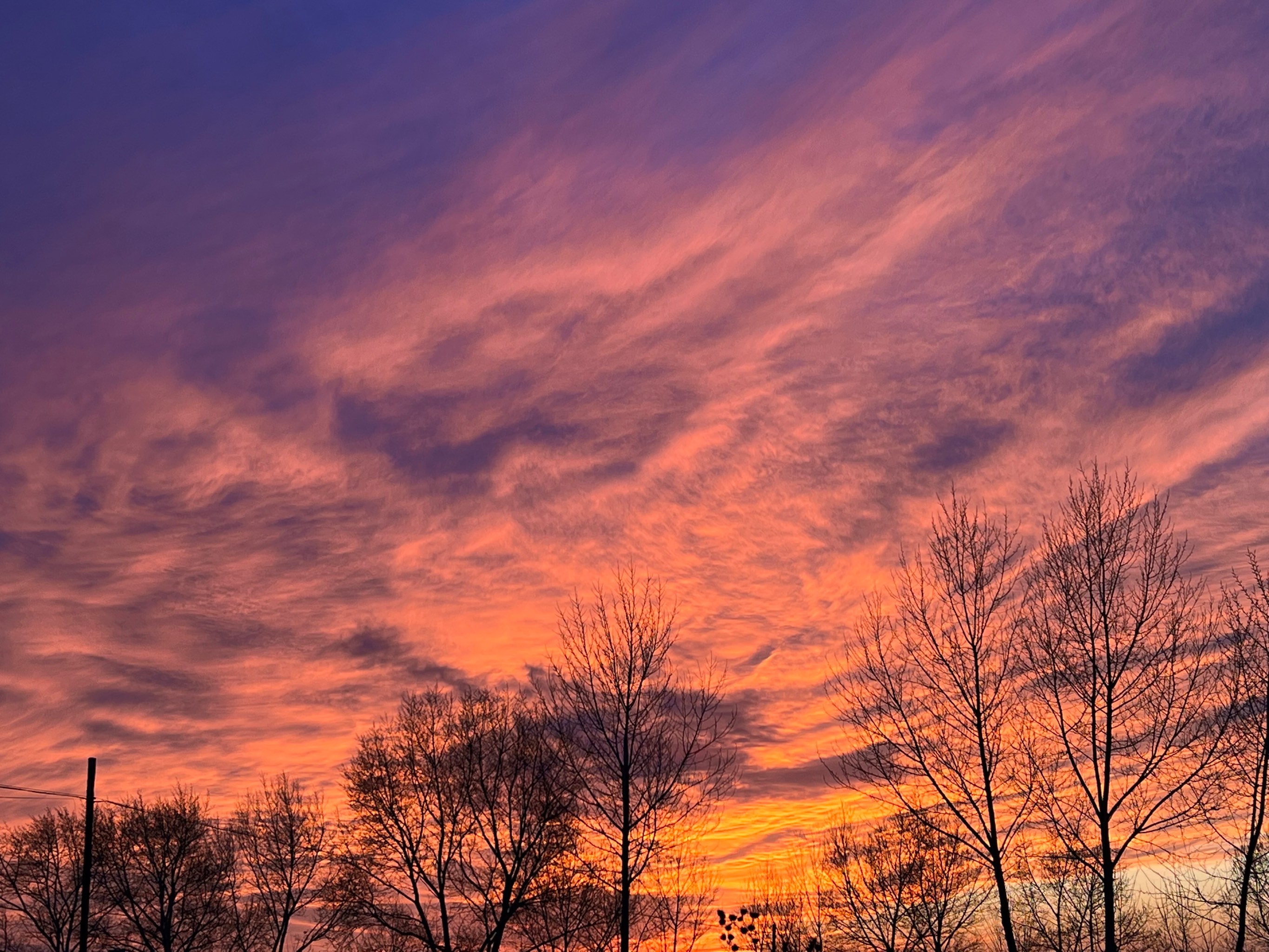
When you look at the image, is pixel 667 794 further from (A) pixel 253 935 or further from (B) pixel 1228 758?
(A) pixel 253 935

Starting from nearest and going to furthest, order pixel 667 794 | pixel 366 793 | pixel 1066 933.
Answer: pixel 667 794 → pixel 1066 933 → pixel 366 793

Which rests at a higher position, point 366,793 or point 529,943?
point 366,793

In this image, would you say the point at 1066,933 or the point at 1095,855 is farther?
the point at 1066,933

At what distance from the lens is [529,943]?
36.8 m

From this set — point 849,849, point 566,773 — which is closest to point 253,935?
point 849,849

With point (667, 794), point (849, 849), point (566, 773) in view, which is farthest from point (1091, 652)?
point (849, 849)

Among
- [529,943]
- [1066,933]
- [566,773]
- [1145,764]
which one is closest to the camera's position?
[1145,764]

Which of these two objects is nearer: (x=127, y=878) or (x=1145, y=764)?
(x=1145, y=764)

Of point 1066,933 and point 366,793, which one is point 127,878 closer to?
point 366,793

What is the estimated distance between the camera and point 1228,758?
24.4 m

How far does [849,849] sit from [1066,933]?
8.95 m

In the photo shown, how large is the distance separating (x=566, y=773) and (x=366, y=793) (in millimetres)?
19319

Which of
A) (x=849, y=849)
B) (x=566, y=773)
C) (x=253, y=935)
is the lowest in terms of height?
(x=253, y=935)

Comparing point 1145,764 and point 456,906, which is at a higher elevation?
point 1145,764
